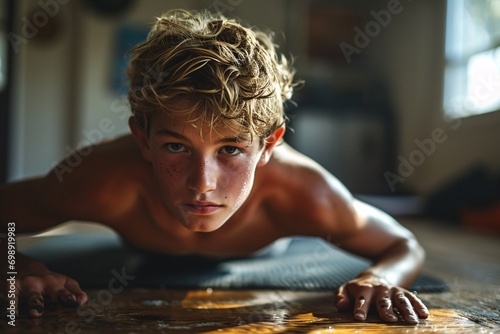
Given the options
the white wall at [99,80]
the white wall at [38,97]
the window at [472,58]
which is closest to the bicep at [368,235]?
the window at [472,58]

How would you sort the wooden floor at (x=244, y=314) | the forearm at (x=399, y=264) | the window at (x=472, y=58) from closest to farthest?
the wooden floor at (x=244, y=314), the forearm at (x=399, y=264), the window at (x=472, y=58)

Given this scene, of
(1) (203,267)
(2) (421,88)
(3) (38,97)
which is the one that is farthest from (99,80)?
(1) (203,267)

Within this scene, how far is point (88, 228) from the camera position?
224 cm

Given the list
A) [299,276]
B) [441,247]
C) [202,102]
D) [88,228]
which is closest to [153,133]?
[202,102]

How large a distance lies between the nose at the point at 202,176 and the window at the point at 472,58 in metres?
2.60

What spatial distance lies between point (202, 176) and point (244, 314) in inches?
9.6

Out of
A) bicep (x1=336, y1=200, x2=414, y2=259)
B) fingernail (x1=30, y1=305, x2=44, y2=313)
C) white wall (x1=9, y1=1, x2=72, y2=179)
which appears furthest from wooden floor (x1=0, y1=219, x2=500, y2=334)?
white wall (x1=9, y1=1, x2=72, y2=179)

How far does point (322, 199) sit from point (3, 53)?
3.26 meters

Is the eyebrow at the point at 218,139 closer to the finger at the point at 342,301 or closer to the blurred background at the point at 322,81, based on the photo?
the finger at the point at 342,301

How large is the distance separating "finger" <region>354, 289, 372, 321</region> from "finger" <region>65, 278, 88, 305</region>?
0.45 m

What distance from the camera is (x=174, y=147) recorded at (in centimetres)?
80

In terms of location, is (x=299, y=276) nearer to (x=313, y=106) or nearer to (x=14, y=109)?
(x=313, y=106)

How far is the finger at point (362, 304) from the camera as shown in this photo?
2.61 ft

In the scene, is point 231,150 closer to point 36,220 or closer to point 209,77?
point 209,77
